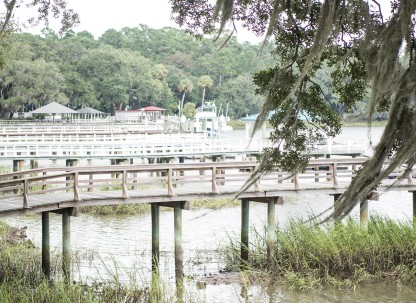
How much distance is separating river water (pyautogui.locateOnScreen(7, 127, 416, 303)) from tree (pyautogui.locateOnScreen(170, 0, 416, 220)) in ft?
14.9

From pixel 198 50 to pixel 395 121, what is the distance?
11025cm

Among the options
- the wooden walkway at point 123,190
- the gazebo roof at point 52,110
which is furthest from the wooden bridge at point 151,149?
the gazebo roof at point 52,110

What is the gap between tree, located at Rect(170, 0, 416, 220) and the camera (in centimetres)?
920

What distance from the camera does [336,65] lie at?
38.7 ft

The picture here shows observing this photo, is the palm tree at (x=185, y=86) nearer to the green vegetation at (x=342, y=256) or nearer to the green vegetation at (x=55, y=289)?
the green vegetation at (x=342, y=256)

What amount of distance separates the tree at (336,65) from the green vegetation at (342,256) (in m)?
5.99

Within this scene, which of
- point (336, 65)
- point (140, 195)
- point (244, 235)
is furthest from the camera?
point (244, 235)

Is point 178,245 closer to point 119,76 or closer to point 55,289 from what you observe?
point 55,289

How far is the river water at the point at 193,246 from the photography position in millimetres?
18125

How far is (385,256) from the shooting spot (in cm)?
1889

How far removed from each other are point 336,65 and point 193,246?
13.0 m

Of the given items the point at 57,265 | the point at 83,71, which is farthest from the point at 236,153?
the point at 83,71

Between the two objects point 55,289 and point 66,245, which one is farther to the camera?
point 66,245

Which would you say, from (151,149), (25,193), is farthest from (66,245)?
(151,149)
